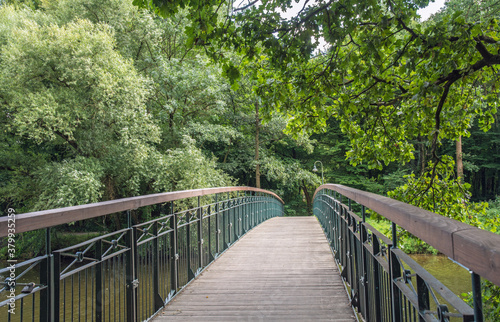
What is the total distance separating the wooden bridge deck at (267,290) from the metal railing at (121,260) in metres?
0.26

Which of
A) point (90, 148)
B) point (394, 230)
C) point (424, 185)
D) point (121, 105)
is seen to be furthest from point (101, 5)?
point (394, 230)

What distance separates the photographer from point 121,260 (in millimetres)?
2855

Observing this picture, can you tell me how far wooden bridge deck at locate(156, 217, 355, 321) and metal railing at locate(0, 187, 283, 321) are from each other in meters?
0.26

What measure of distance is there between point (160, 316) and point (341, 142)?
23993mm

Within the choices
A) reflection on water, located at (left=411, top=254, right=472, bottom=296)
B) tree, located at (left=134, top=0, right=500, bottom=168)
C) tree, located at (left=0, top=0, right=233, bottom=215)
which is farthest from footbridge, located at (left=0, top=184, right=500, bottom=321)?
reflection on water, located at (left=411, top=254, right=472, bottom=296)

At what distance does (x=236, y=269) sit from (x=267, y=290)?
3.68 ft

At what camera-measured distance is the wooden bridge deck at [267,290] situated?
331cm

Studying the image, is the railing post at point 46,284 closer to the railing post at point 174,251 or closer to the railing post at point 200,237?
the railing post at point 174,251

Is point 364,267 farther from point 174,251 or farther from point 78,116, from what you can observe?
point 78,116

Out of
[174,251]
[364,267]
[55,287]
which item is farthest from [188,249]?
[55,287]

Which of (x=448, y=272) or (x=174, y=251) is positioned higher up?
(x=174, y=251)

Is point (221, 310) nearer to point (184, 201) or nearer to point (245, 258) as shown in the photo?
point (245, 258)

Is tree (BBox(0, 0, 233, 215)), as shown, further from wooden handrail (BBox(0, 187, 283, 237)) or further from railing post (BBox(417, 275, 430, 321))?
railing post (BBox(417, 275, 430, 321))

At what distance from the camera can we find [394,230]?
6.36 feet
